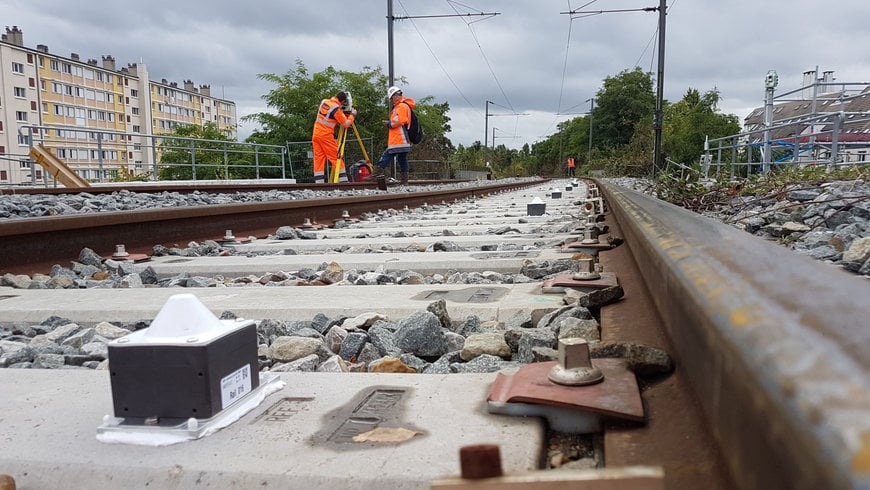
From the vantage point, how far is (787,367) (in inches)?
17.5

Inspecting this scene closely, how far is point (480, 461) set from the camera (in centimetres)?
56

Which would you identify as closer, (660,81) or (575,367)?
(575,367)

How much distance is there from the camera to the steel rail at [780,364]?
1.25 ft

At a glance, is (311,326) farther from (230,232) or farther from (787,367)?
(230,232)

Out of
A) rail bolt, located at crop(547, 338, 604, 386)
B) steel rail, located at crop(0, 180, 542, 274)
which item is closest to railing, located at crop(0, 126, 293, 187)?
steel rail, located at crop(0, 180, 542, 274)

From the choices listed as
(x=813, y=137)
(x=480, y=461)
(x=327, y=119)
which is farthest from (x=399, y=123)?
(x=480, y=461)

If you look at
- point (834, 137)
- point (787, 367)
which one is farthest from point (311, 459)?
point (834, 137)

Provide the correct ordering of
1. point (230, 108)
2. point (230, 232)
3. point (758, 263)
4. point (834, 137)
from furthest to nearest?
1. point (230, 108)
2. point (834, 137)
3. point (230, 232)
4. point (758, 263)

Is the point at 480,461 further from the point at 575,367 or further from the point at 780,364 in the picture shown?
the point at 575,367

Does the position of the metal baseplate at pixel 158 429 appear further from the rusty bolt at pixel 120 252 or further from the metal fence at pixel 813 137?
the metal fence at pixel 813 137

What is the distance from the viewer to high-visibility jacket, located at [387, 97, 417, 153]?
1459cm

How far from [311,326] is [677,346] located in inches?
56.0

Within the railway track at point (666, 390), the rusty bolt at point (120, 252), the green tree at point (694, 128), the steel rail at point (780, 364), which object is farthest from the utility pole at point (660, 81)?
the green tree at point (694, 128)

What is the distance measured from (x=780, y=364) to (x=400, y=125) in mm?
14638
